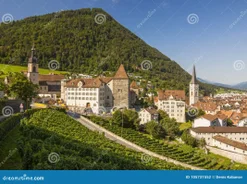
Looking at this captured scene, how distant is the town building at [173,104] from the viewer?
33.3 metres

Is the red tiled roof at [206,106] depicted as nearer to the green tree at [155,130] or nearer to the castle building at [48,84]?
the green tree at [155,130]

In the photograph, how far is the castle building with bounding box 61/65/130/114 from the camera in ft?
94.8

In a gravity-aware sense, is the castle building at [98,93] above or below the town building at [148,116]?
above

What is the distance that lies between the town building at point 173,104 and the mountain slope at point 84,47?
8.10 meters

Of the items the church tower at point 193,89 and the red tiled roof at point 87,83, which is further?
the church tower at point 193,89

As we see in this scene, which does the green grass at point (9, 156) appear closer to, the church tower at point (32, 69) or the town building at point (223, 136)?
the town building at point (223, 136)

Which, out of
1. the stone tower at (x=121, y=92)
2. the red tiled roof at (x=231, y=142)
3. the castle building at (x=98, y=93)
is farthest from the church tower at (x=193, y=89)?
the red tiled roof at (x=231, y=142)

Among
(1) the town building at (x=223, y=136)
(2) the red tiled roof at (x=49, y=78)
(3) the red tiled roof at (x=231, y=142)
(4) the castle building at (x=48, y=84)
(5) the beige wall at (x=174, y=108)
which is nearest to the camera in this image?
(3) the red tiled roof at (x=231, y=142)

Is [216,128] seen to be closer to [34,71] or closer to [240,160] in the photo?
[240,160]

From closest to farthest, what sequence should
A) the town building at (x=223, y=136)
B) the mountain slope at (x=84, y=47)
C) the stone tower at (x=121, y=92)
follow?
1. the town building at (x=223, y=136)
2. the stone tower at (x=121, y=92)
3. the mountain slope at (x=84, y=47)

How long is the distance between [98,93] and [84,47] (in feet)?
45.8

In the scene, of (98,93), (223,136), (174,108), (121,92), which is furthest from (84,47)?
(223,136)

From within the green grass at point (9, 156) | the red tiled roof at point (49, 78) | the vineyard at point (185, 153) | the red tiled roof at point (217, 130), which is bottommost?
the vineyard at point (185, 153)

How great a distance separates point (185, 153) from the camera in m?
20.3
